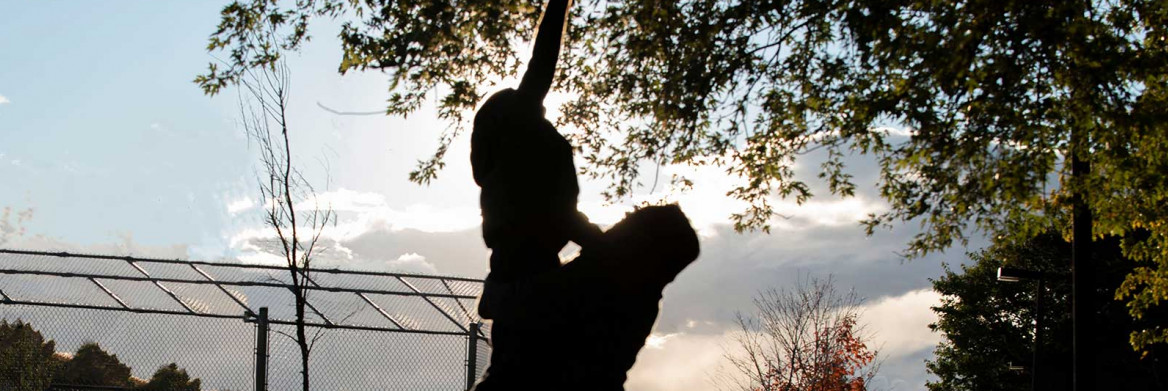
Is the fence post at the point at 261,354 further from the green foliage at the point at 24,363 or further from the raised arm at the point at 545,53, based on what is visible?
the raised arm at the point at 545,53

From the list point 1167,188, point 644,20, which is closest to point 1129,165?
point 1167,188

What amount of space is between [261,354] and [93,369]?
7.31 m

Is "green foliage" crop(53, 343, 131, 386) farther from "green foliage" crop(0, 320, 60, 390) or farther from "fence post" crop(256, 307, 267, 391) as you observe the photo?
"fence post" crop(256, 307, 267, 391)

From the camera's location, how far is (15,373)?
13305 mm

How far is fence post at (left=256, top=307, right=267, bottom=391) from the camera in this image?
10297 millimetres

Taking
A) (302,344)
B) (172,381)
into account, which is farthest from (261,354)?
(172,381)

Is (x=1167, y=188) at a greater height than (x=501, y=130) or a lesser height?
greater

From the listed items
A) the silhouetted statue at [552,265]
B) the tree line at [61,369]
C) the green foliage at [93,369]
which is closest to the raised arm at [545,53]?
the silhouetted statue at [552,265]

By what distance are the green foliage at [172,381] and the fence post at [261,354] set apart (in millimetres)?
2850

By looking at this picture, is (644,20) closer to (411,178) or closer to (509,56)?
(509,56)

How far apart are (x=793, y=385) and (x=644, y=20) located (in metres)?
15.3

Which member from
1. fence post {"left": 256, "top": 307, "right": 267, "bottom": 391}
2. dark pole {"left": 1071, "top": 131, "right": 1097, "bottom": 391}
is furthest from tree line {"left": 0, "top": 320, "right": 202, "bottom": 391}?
dark pole {"left": 1071, "top": 131, "right": 1097, "bottom": 391}

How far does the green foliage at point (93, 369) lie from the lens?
15008mm

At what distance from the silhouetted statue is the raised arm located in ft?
0.27
